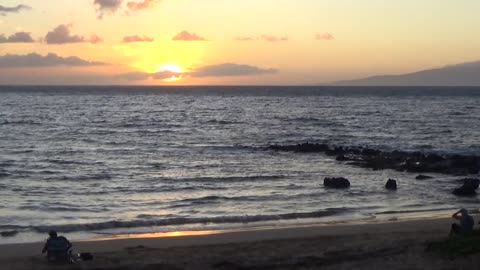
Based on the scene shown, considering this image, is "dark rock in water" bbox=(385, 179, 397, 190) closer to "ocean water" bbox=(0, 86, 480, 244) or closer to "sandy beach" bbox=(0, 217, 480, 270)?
"ocean water" bbox=(0, 86, 480, 244)

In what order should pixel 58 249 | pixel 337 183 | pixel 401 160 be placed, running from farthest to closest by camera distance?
pixel 401 160 < pixel 337 183 < pixel 58 249

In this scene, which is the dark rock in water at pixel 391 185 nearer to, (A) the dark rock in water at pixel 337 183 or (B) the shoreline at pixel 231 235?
(A) the dark rock in water at pixel 337 183

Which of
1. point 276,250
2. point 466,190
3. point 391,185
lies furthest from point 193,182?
point 276,250

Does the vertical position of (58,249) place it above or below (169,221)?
above

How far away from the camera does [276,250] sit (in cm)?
1653

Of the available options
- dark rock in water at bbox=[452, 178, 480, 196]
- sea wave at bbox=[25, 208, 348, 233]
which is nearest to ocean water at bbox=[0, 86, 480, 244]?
sea wave at bbox=[25, 208, 348, 233]

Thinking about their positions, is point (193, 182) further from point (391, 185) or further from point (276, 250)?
point (276, 250)

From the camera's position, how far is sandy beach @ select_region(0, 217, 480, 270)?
14.4m

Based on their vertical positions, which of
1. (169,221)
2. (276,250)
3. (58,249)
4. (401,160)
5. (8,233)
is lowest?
(401,160)

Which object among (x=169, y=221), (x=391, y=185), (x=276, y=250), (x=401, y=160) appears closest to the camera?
(x=276, y=250)

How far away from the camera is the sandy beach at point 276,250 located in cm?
1443

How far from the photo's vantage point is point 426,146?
48750mm

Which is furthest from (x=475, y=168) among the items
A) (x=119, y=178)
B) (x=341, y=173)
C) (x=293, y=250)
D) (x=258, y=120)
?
(x=258, y=120)

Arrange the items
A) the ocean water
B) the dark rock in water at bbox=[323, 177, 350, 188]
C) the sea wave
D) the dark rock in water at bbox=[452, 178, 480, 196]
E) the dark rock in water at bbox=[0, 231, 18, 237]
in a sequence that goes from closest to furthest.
A: the dark rock in water at bbox=[0, 231, 18, 237], the sea wave, the ocean water, the dark rock in water at bbox=[452, 178, 480, 196], the dark rock in water at bbox=[323, 177, 350, 188]
